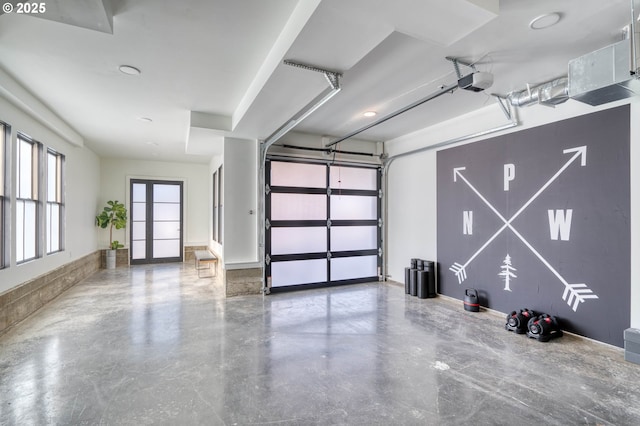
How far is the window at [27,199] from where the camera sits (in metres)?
4.18

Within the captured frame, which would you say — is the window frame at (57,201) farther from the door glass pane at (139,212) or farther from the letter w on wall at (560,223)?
the letter w on wall at (560,223)

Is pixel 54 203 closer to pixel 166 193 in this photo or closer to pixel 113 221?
pixel 113 221

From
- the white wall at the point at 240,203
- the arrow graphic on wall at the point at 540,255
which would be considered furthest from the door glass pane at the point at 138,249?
the arrow graphic on wall at the point at 540,255

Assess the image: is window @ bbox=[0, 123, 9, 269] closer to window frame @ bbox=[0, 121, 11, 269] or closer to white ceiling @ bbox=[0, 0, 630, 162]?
window frame @ bbox=[0, 121, 11, 269]

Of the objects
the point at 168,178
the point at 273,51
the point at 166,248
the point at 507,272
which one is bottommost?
the point at 166,248

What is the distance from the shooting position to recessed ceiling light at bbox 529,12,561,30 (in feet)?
7.89

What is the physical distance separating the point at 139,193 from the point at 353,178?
6220 mm

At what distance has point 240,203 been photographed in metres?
5.45

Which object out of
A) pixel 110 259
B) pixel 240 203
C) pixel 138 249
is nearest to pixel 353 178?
pixel 240 203

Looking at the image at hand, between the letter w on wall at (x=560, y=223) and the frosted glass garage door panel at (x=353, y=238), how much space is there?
3272 mm

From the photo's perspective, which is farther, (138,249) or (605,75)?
(138,249)

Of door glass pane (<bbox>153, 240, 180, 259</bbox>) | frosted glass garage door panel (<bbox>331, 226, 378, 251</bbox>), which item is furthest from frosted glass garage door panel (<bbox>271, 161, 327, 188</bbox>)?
door glass pane (<bbox>153, 240, 180, 259</bbox>)

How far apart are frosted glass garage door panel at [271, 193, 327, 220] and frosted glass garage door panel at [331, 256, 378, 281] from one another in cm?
100

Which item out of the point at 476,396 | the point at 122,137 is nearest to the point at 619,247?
the point at 476,396
